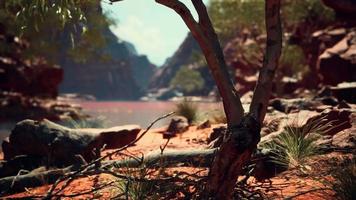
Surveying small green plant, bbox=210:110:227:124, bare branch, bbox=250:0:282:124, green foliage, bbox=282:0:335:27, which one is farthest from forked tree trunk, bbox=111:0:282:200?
green foliage, bbox=282:0:335:27

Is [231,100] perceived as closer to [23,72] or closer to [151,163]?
[151,163]

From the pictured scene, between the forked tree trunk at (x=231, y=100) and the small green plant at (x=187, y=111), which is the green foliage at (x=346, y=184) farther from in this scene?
the small green plant at (x=187, y=111)

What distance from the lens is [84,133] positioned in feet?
30.5

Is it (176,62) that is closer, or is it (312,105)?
(312,105)

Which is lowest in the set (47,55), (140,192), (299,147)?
(140,192)

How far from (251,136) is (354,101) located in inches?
404

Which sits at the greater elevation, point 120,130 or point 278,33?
point 278,33

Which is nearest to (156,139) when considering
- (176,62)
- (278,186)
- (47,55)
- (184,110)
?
(184,110)

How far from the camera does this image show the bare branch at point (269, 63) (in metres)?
4.89

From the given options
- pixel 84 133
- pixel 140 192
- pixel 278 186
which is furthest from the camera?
pixel 84 133

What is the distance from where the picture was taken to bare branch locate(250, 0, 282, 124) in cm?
489

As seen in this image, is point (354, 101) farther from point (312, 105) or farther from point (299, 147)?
point (299, 147)

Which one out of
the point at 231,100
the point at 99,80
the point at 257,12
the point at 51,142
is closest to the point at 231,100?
the point at 231,100

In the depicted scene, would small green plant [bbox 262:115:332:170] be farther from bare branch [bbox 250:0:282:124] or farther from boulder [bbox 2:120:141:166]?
boulder [bbox 2:120:141:166]
